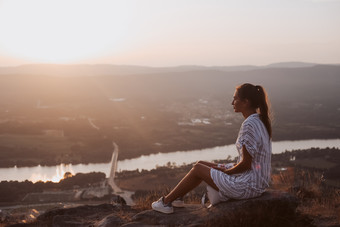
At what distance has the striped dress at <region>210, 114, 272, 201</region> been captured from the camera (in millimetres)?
4219

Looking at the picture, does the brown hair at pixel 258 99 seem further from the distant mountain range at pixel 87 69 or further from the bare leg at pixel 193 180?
the distant mountain range at pixel 87 69

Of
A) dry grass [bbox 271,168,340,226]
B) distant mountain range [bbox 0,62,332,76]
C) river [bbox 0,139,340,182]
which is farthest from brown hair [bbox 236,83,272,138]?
distant mountain range [bbox 0,62,332,76]

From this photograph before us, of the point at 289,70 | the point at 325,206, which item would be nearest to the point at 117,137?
the point at 325,206

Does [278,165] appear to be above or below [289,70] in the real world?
below

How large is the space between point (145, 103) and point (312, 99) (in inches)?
1889

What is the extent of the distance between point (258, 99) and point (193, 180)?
1.27 meters

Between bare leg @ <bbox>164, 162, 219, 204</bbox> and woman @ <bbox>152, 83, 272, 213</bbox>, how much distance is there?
0.01m

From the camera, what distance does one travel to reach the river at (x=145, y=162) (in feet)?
153

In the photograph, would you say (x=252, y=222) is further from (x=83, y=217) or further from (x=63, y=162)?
(x=63, y=162)

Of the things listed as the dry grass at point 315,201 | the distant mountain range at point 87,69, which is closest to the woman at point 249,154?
the dry grass at point 315,201

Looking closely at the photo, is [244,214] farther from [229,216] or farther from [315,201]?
[315,201]

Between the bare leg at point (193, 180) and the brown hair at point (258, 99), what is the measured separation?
0.88 m

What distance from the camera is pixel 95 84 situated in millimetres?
143625

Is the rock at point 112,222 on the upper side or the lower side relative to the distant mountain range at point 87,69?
lower
